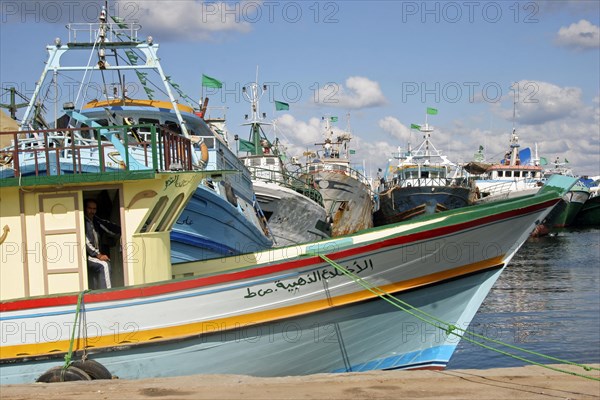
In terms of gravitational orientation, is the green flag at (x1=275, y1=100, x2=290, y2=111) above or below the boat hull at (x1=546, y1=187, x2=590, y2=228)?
above

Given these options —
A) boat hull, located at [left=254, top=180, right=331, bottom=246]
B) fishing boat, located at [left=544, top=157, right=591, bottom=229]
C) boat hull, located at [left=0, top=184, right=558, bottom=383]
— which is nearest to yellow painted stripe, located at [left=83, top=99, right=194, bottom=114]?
boat hull, located at [left=0, top=184, right=558, bottom=383]

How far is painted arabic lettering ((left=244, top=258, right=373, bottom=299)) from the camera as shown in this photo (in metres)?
7.67

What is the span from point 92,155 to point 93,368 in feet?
16.3

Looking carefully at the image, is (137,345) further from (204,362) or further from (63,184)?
(63,184)

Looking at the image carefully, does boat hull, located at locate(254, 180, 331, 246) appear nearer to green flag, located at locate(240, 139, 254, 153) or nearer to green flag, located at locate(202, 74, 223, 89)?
green flag, located at locate(202, 74, 223, 89)

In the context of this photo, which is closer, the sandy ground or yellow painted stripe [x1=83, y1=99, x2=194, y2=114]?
the sandy ground

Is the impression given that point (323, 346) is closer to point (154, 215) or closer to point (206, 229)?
point (154, 215)

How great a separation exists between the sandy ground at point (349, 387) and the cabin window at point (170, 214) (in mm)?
2339

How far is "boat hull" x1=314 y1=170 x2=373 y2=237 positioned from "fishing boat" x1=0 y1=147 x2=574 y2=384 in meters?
22.8

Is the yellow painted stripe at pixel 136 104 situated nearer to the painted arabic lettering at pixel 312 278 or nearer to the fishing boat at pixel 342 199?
the painted arabic lettering at pixel 312 278

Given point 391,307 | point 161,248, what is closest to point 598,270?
point 391,307

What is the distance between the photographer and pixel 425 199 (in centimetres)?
3853

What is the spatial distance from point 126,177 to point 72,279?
1.43 meters

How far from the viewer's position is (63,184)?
7.71 m
